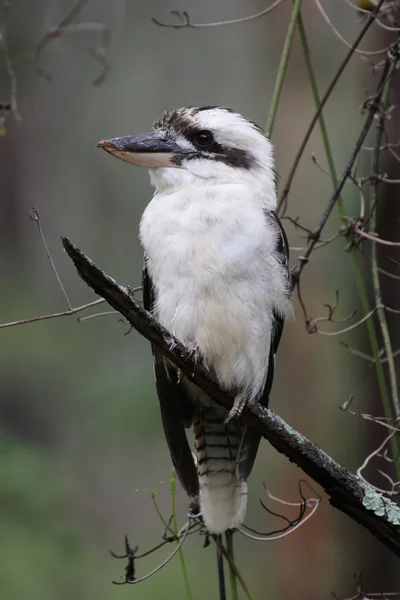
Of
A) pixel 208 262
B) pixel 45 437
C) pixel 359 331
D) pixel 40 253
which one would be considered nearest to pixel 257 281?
pixel 208 262

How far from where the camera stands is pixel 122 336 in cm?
508

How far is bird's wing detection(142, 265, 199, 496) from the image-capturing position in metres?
2.38

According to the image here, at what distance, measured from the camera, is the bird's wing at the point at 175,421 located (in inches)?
93.7

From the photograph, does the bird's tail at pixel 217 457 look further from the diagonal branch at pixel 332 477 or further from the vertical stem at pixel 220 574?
the diagonal branch at pixel 332 477

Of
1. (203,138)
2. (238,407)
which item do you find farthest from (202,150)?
(238,407)

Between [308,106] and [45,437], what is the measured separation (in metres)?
2.39

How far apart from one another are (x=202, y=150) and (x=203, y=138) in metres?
0.03

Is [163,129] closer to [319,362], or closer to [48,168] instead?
[319,362]

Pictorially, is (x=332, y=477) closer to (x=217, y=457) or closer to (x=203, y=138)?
(x=217, y=457)

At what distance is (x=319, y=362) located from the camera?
5027mm

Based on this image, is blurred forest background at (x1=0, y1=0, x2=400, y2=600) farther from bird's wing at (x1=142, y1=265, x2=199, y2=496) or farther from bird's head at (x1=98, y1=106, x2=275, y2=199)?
bird's head at (x1=98, y1=106, x2=275, y2=199)

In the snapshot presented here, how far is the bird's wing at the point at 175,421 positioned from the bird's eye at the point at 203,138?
597 millimetres

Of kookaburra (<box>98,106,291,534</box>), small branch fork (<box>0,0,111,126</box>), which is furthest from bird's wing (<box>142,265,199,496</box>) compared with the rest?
small branch fork (<box>0,0,111,126</box>)

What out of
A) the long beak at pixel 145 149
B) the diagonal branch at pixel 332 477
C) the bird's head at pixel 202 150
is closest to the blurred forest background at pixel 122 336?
the bird's head at pixel 202 150
